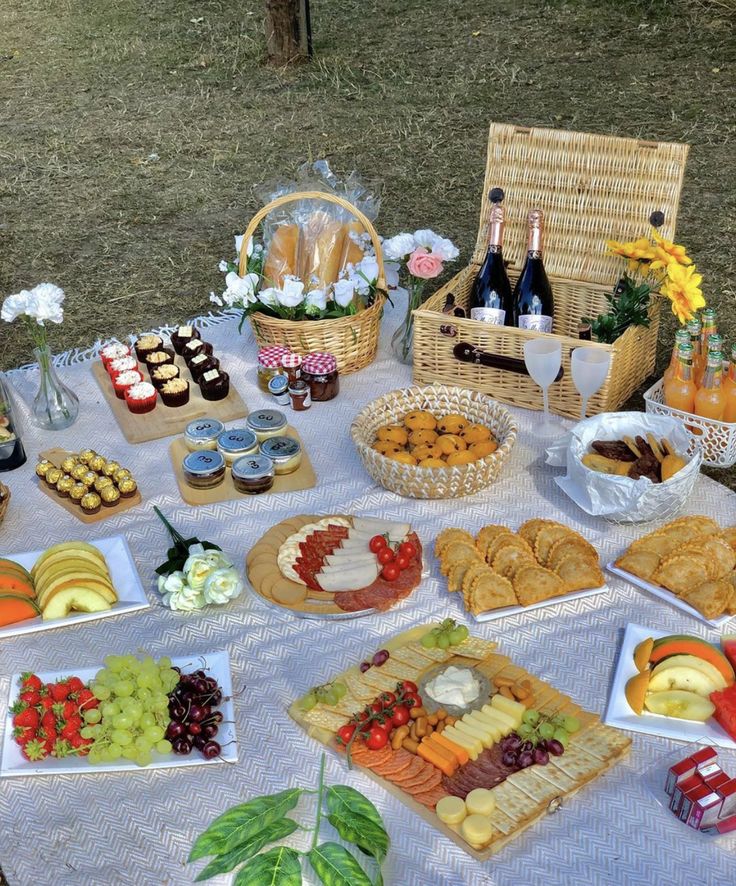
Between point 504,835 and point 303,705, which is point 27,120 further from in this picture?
point 504,835

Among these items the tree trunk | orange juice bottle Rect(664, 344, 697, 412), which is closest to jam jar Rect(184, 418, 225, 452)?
orange juice bottle Rect(664, 344, 697, 412)

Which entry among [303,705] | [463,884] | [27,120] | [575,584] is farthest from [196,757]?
[27,120]

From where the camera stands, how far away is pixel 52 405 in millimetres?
3334

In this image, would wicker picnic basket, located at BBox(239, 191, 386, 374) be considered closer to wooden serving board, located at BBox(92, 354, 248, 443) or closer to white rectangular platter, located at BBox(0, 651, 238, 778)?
wooden serving board, located at BBox(92, 354, 248, 443)

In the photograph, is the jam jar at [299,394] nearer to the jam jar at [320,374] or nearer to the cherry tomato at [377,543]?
the jam jar at [320,374]

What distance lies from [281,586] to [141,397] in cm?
110

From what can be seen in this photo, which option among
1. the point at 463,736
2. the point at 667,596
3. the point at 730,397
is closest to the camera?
the point at 463,736

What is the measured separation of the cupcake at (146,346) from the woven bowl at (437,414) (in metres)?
0.97

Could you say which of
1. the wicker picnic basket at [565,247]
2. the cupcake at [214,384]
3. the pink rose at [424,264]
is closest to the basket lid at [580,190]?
the wicker picnic basket at [565,247]

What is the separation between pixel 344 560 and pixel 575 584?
0.61 meters

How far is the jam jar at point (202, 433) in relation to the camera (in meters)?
3.08

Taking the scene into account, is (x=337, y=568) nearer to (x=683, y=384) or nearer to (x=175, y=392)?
(x=175, y=392)

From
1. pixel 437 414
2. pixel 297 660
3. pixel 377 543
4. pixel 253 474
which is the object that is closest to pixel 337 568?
pixel 377 543

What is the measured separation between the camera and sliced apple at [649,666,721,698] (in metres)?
2.14
